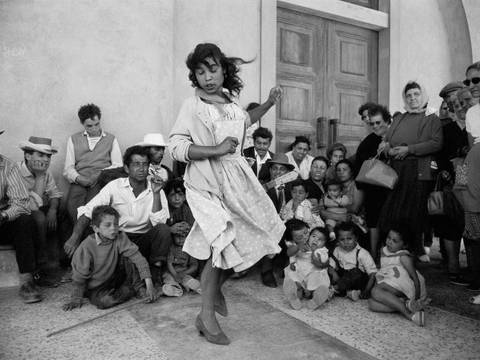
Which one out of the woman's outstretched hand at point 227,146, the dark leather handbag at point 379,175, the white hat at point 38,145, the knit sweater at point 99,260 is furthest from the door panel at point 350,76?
the woman's outstretched hand at point 227,146

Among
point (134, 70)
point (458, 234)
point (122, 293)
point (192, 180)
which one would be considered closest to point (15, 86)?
point (134, 70)

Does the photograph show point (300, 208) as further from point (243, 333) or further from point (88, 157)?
point (88, 157)

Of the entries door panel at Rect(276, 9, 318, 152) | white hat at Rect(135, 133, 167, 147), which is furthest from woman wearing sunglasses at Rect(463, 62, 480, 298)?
door panel at Rect(276, 9, 318, 152)

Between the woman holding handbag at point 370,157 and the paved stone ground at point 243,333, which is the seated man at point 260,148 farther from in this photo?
the paved stone ground at point 243,333

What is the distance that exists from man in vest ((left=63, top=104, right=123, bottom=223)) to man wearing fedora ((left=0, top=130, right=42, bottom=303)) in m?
0.83

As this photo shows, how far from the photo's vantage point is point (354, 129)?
661 cm

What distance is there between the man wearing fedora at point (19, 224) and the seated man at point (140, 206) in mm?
492

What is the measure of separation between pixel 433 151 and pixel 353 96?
3.11m

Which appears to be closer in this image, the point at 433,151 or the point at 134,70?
the point at 433,151

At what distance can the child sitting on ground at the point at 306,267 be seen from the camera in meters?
3.11

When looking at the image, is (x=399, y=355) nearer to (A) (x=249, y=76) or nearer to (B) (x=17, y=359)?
(B) (x=17, y=359)

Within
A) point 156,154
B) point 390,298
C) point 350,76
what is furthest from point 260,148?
point 350,76

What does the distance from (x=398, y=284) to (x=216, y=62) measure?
191 centimetres

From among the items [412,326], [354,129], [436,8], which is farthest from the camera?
[436,8]
